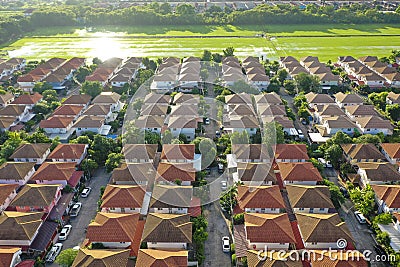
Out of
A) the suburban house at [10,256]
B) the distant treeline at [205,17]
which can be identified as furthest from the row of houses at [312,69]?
the suburban house at [10,256]

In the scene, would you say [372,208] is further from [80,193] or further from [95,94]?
[95,94]

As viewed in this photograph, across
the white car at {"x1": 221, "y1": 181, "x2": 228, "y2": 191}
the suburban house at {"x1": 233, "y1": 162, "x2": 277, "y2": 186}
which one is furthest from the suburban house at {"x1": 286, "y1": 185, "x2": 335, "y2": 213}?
the white car at {"x1": 221, "y1": 181, "x2": 228, "y2": 191}

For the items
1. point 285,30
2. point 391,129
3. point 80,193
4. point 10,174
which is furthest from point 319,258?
point 285,30

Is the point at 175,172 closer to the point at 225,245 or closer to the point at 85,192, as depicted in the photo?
the point at 85,192

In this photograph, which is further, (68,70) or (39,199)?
(68,70)

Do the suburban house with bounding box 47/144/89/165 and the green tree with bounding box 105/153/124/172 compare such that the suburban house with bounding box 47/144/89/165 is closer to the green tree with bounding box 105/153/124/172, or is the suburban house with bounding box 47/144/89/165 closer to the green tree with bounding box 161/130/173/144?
the green tree with bounding box 105/153/124/172

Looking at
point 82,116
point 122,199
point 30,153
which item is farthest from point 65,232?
point 82,116

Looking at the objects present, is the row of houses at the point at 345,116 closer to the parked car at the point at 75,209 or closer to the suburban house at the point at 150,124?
the suburban house at the point at 150,124
